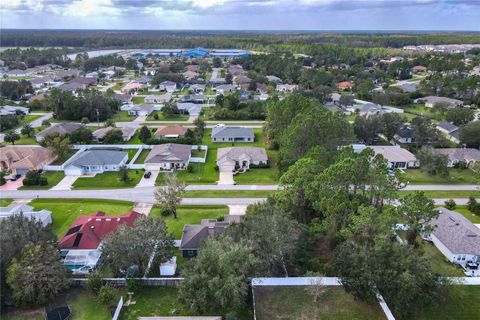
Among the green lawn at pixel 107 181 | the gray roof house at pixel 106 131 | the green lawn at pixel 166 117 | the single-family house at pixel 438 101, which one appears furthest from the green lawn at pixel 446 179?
the green lawn at pixel 166 117

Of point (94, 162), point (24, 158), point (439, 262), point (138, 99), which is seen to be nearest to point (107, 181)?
point (94, 162)

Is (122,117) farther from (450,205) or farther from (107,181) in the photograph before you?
(450,205)

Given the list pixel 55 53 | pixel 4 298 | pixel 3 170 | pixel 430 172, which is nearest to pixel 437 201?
pixel 430 172

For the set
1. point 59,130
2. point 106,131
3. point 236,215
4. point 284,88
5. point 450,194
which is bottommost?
point 450,194

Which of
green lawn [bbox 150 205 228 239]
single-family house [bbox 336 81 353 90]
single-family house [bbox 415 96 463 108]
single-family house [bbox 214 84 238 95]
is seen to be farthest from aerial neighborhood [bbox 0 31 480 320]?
single-family house [bbox 336 81 353 90]

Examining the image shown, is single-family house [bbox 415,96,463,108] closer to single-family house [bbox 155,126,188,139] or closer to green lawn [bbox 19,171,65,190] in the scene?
single-family house [bbox 155,126,188,139]

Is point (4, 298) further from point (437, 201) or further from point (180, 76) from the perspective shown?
point (180, 76)
